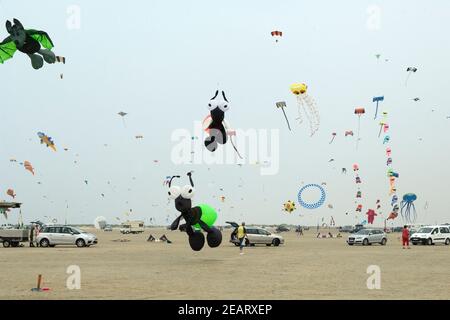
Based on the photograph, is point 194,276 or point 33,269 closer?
point 194,276

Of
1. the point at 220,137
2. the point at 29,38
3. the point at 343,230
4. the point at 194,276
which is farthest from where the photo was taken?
the point at 343,230

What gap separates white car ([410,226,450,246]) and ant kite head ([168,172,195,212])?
97.6 feet

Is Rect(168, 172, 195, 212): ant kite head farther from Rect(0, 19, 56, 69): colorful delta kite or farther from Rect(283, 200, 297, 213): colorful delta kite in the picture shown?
Rect(283, 200, 297, 213): colorful delta kite

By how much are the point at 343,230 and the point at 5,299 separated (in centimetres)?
11568

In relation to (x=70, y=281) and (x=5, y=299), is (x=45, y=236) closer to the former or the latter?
(x=70, y=281)

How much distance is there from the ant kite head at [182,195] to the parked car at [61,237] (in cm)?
1988

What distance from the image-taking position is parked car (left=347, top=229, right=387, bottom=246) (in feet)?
148

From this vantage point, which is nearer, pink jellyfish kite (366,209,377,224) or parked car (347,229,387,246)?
parked car (347,229,387,246)

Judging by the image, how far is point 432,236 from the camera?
1799 inches

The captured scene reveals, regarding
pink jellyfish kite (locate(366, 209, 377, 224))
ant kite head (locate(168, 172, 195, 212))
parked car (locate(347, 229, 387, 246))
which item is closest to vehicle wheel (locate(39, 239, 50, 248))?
ant kite head (locate(168, 172, 195, 212))

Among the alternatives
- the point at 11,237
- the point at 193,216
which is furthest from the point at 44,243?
the point at 193,216

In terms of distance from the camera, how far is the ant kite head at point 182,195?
22.1 metres
